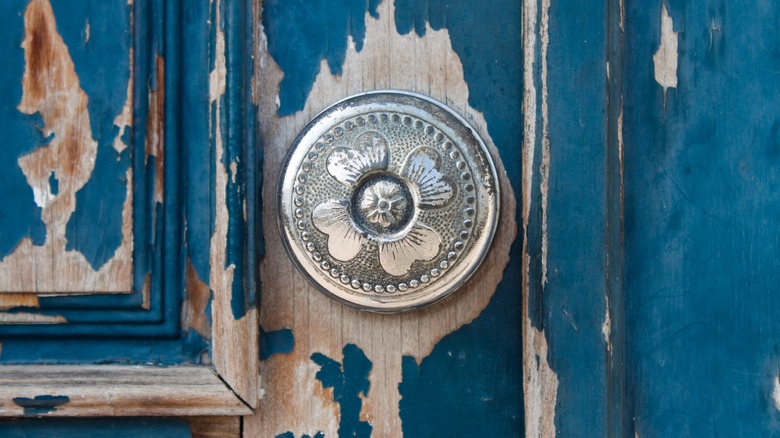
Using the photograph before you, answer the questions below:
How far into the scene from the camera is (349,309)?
53cm

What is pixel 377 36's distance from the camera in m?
0.52

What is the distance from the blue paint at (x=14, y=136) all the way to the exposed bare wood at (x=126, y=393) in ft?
0.42

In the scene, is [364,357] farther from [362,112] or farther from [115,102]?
[115,102]

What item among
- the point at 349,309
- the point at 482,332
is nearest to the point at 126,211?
the point at 349,309

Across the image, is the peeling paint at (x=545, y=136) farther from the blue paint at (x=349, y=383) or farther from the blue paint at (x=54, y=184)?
the blue paint at (x=54, y=184)

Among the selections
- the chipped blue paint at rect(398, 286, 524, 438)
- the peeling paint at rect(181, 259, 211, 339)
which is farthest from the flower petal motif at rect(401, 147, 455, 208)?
the peeling paint at rect(181, 259, 211, 339)

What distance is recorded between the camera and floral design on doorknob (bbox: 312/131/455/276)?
0.49 meters

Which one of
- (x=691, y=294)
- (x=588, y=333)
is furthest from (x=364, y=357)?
(x=691, y=294)

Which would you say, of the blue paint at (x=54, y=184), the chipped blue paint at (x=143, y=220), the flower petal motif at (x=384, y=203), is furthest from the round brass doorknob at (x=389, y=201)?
the blue paint at (x=54, y=184)

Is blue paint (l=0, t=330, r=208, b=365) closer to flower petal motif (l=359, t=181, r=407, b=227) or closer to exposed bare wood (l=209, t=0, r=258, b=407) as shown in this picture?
exposed bare wood (l=209, t=0, r=258, b=407)

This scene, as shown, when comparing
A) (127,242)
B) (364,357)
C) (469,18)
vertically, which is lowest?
(364,357)

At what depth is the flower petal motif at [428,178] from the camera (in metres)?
0.49

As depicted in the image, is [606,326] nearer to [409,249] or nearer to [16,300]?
[409,249]

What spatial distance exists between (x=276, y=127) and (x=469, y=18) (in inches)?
8.2
